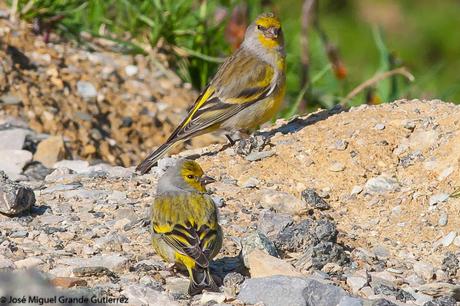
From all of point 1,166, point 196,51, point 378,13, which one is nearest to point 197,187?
point 1,166

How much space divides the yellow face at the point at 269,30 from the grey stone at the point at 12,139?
6.63ft

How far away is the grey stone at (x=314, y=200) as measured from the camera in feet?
23.0

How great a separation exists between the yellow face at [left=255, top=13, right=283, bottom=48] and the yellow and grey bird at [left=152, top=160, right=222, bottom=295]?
2.44m

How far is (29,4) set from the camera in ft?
32.8

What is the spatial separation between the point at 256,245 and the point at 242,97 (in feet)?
8.16

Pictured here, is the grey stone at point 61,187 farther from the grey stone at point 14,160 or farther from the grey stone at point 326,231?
the grey stone at point 326,231

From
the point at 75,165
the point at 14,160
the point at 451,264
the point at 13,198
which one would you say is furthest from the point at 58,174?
the point at 451,264

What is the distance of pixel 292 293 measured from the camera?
5.62m

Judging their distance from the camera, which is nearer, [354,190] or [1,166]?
[354,190]

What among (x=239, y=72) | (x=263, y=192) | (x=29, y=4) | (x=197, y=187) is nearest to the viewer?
(x=197, y=187)

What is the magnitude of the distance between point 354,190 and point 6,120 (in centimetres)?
315

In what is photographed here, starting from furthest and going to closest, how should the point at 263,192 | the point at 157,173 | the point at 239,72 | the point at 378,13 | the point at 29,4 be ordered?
the point at 378,13 → the point at 29,4 → the point at 239,72 → the point at 157,173 → the point at 263,192

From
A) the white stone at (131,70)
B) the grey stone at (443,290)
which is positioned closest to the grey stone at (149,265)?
the grey stone at (443,290)

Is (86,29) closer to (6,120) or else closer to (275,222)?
(6,120)
